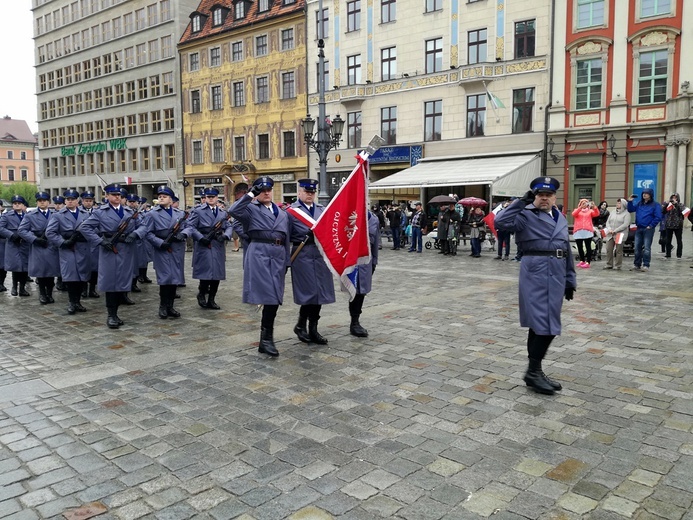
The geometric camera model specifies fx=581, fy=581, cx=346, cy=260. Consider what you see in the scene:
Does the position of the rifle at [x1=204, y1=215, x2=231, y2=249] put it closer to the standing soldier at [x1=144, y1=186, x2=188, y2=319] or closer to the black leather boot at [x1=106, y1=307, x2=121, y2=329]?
the standing soldier at [x1=144, y1=186, x2=188, y2=319]

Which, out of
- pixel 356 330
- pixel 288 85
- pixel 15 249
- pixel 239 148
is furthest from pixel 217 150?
pixel 356 330

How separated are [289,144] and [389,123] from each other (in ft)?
24.0

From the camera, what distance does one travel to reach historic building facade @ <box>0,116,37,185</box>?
107500 mm

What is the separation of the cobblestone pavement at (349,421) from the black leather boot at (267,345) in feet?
0.34

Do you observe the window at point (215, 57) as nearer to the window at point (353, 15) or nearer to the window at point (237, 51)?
the window at point (237, 51)

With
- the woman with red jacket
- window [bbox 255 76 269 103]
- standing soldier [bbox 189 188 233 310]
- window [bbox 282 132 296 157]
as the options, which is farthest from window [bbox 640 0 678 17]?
standing soldier [bbox 189 188 233 310]

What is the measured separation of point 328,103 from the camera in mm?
33500

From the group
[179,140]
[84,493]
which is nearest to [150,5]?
[179,140]

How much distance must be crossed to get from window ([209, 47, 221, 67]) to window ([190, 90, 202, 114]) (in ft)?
7.58

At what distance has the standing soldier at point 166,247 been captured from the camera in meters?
8.59

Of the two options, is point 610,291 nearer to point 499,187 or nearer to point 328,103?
point 499,187

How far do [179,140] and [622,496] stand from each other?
139ft

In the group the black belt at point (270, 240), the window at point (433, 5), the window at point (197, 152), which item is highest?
the window at point (433, 5)

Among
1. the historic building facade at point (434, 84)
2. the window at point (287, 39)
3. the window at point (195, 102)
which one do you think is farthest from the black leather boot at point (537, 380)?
the window at point (195, 102)
